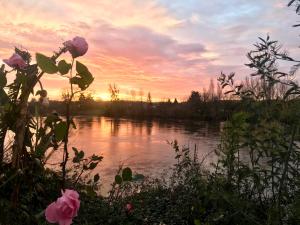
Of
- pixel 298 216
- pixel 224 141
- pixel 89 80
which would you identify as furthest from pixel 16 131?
pixel 224 141

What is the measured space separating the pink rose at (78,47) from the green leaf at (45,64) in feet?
0.53

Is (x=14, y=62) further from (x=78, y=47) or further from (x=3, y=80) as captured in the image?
(x=78, y=47)

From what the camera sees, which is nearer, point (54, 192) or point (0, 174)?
point (0, 174)

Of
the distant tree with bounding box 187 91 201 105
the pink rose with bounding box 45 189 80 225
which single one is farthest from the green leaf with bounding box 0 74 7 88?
the distant tree with bounding box 187 91 201 105

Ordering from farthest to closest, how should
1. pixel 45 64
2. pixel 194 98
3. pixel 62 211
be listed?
1. pixel 194 98
2. pixel 45 64
3. pixel 62 211

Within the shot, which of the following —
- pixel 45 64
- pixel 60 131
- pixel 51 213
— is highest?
pixel 45 64

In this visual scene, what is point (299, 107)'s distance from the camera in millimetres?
2693

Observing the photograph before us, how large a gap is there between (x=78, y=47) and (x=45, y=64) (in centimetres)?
20

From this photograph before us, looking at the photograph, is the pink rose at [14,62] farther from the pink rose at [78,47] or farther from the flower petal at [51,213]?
the flower petal at [51,213]

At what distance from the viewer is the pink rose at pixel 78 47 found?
1948mm

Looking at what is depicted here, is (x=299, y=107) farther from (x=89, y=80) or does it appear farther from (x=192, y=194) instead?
(x=192, y=194)

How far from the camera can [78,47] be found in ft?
6.42

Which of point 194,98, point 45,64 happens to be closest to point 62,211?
point 45,64

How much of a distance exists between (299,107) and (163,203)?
379 cm
